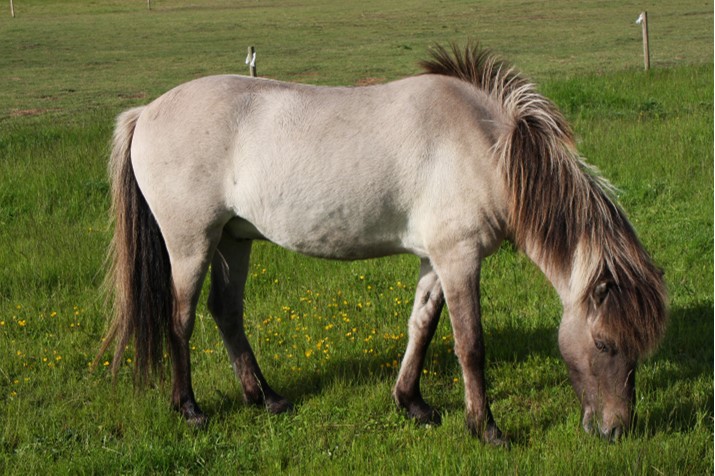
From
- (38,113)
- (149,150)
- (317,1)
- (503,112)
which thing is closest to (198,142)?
(149,150)

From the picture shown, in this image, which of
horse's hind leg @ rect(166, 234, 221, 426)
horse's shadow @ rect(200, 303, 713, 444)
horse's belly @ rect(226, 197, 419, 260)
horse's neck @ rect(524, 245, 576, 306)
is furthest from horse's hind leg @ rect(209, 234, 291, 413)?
horse's neck @ rect(524, 245, 576, 306)

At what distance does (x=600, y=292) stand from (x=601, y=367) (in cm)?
41

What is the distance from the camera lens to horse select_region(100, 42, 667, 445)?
4676 mm

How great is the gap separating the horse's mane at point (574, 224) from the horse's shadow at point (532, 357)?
0.75 meters

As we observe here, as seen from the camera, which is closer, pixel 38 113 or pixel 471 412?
pixel 471 412

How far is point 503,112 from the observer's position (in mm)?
4961

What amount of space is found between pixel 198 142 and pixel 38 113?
48.2 feet

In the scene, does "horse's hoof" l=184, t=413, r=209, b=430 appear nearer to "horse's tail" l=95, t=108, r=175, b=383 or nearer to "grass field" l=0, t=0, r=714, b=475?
"grass field" l=0, t=0, r=714, b=475

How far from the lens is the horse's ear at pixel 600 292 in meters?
4.55

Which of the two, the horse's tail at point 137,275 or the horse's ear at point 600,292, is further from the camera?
the horse's tail at point 137,275

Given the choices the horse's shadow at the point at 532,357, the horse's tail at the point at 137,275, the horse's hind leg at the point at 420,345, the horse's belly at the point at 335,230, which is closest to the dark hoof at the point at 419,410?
the horse's hind leg at the point at 420,345

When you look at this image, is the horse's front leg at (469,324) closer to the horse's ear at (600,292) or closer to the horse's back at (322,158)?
the horse's back at (322,158)

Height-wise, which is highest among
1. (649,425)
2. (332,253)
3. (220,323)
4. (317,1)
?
(317,1)

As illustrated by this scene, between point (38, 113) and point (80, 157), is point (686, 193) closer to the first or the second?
point (80, 157)
